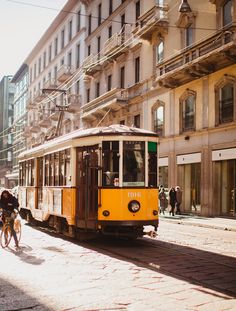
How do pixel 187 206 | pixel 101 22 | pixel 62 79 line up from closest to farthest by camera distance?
pixel 187 206
pixel 101 22
pixel 62 79

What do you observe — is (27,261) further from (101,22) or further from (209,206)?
(101,22)

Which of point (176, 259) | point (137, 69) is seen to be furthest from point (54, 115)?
point (176, 259)

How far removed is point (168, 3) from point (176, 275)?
2147 cm

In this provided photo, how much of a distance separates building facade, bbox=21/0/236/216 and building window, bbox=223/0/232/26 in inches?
1.7

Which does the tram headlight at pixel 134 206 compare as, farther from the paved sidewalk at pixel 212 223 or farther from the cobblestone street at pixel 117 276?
the paved sidewalk at pixel 212 223

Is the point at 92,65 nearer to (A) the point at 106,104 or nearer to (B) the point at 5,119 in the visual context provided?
(A) the point at 106,104

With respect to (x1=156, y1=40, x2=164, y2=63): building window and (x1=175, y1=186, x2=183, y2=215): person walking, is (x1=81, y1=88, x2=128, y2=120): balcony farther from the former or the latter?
(x1=175, y1=186, x2=183, y2=215): person walking

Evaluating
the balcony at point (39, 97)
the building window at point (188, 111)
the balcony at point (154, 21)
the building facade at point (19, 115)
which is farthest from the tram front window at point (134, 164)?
the building facade at point (19, 115)

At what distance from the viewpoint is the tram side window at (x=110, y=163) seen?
1170cm

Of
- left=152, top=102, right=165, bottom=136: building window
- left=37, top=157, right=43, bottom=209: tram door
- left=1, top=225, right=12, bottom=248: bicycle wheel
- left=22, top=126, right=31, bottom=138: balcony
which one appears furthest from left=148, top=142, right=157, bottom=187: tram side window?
left=22, top=126, right=31, bottom=138: balcony

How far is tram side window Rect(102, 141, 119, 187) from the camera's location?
38.4ft

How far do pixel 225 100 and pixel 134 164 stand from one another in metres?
11.3

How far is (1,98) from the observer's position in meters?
85.3

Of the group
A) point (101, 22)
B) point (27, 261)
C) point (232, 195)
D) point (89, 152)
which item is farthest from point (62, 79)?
point (27, 261)
